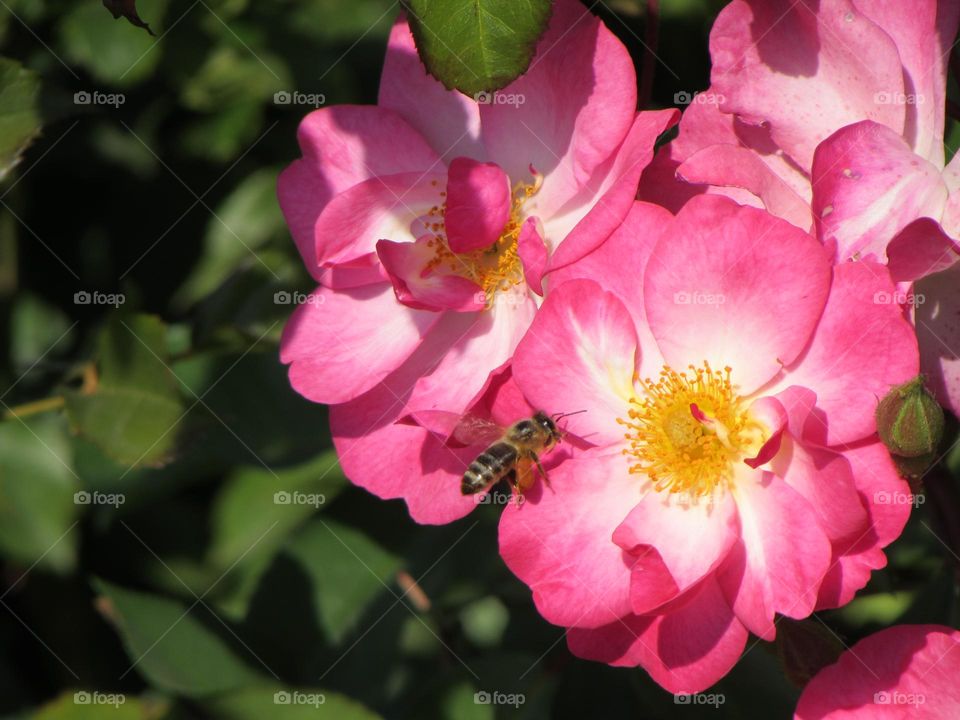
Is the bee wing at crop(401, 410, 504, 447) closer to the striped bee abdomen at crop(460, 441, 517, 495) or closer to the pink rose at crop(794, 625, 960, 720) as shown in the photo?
the striped bee abdomen at crop(460, 441, 517, 495)

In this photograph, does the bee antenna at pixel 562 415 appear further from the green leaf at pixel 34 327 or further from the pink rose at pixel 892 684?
the green leaf at pixel 34 327

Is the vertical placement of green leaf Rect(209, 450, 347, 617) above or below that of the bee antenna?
below

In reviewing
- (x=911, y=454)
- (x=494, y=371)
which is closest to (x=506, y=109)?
(x=494, y=371)

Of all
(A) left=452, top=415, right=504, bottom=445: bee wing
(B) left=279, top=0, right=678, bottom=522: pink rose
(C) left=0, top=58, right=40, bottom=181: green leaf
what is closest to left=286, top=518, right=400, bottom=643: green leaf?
(B) left=279, top=0, right=678, bottom=522: pink rose

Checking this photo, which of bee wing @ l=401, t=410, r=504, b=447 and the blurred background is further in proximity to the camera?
the blurred background

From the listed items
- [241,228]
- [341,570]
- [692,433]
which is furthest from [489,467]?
[241,228]

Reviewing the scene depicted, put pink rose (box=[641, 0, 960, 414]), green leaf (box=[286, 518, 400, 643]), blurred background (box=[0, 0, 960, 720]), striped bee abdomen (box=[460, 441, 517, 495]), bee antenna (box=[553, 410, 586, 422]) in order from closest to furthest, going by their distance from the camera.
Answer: pink rose (box=[641, 0, 960, 414])
striped bee abdomen (box=[460, 441, 517, 495])
bee antenna (box=[553, 410, 586, 422])
blurred background (box=[0, 0, 960, 720])
green leaf (box=[286, 518, 400, 643])
